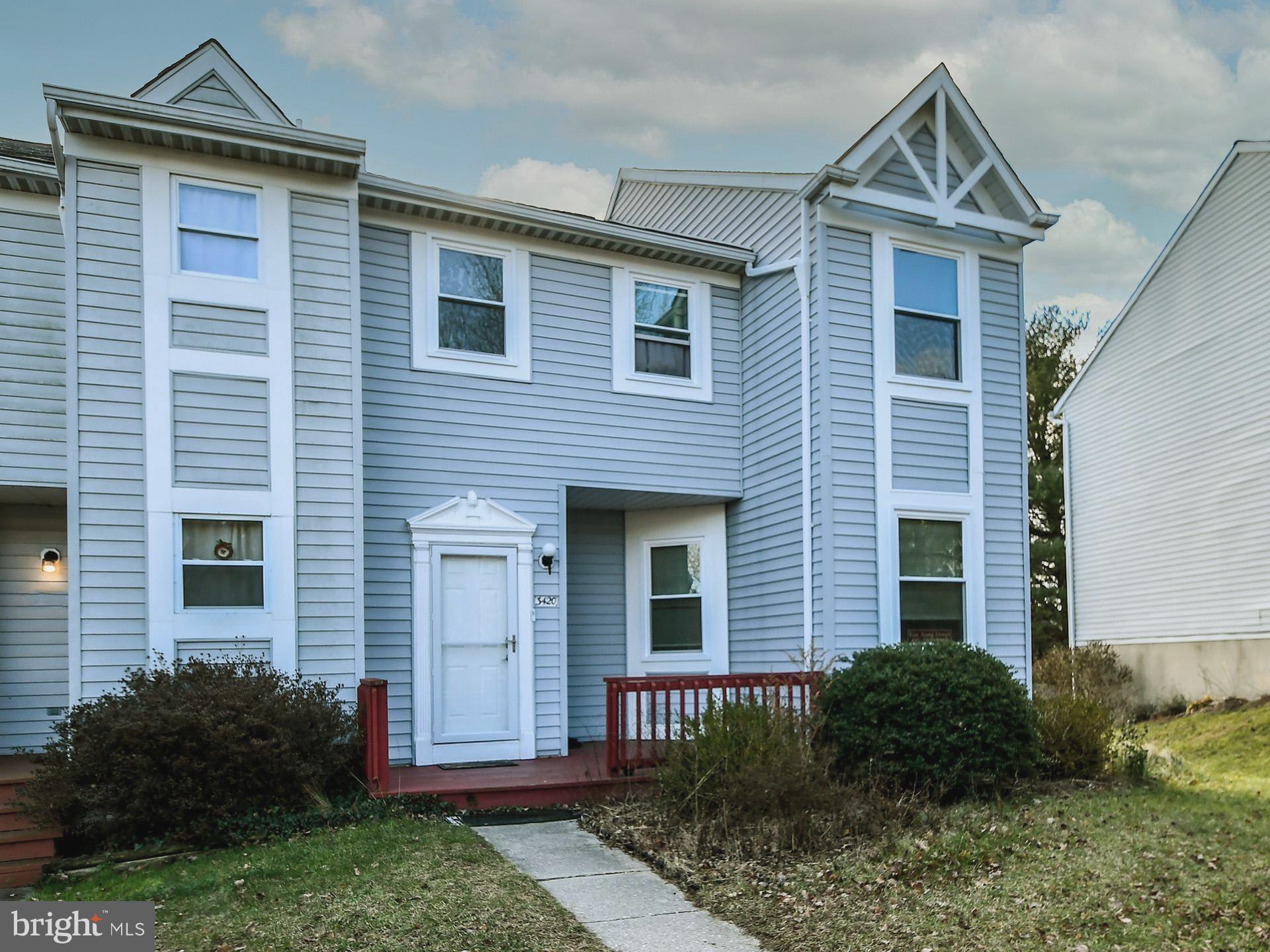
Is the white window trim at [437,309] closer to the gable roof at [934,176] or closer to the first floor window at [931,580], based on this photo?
the gable roof at [934,176]

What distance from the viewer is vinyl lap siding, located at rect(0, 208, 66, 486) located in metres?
9.37

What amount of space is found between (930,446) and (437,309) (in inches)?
213

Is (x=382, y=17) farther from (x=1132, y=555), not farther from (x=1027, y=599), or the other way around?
(x=1132, y=555)

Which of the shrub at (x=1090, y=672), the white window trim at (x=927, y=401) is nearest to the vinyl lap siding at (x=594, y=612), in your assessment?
the white window trim at (x=927, y=401)

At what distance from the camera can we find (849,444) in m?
10.5

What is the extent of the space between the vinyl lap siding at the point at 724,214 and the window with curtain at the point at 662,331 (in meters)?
1.09

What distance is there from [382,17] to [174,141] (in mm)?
7117

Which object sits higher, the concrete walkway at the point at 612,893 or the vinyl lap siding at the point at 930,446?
the vinyl lap siding at the point at 930,446

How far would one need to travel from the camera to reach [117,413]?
8.49 metres

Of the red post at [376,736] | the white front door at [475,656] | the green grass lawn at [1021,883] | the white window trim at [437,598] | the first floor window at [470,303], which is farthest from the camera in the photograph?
the first floor window at [470,303]

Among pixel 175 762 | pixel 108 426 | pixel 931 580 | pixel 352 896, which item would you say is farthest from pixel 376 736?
pixel 931 580

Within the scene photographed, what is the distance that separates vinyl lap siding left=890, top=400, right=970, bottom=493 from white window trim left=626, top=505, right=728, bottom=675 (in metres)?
2.17

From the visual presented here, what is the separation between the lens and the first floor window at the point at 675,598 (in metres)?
11.7

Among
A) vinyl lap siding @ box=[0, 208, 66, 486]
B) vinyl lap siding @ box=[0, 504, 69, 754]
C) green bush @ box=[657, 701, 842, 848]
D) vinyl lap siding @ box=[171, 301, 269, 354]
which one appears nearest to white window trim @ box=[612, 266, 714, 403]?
vinyl lap siding @ box=[171, 301, 269, 354]
